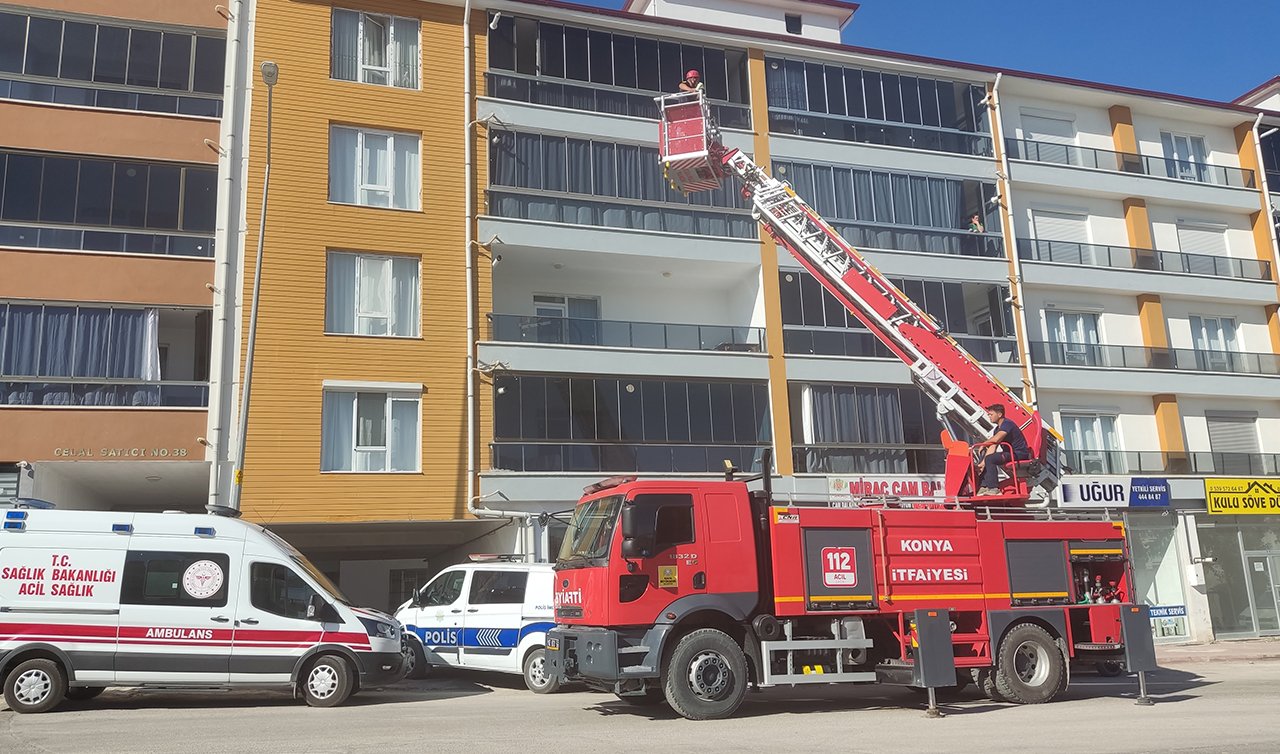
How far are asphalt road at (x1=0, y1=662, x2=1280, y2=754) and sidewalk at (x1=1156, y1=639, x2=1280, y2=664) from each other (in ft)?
21.1

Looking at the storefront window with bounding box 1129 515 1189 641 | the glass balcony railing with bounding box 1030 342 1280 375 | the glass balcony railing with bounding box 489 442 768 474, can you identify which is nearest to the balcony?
the storefront window with bounding box 1129 515 1189 641

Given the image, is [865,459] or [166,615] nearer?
[166,615]

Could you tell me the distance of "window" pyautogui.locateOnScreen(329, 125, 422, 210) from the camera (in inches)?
891

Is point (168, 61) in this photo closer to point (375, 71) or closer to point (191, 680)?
point (375, 71)

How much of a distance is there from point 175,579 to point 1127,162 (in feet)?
88.5

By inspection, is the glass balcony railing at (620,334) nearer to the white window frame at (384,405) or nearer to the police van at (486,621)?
the white window frame at (384,405)

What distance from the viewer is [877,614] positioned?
1346 cm

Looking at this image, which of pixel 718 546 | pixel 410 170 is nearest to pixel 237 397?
pixel 410 170

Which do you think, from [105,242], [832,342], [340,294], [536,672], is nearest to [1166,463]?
[832,342]

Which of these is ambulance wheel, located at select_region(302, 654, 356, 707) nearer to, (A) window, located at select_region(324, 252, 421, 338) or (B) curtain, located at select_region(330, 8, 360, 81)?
(A) window, located at select_region(324, 252, 421, 338)

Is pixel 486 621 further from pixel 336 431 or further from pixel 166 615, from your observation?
pixel 336 431

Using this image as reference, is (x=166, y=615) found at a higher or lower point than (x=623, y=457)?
lower

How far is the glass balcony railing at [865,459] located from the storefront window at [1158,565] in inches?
247

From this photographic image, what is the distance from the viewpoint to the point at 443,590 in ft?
56.5
